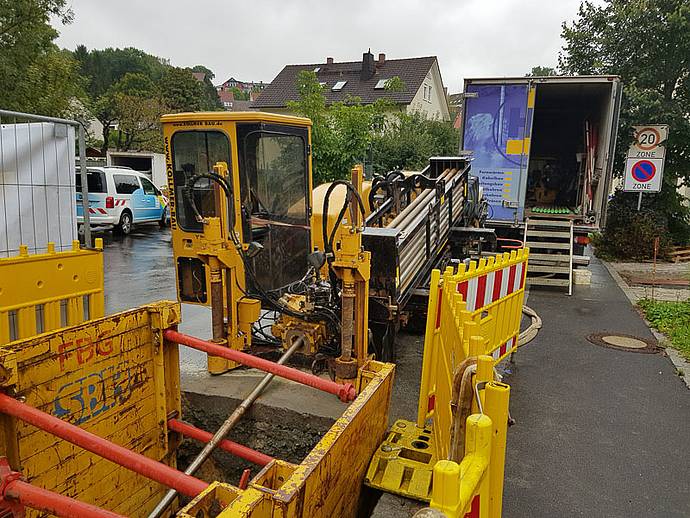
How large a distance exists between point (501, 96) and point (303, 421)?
8.44 metres

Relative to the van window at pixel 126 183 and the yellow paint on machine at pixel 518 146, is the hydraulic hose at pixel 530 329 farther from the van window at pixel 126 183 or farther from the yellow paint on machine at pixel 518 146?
the van window at pixel 126 183

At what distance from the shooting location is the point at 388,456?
312 centimetres

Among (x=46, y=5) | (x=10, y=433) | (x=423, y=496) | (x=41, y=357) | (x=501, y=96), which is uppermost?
(x=46, y=5)

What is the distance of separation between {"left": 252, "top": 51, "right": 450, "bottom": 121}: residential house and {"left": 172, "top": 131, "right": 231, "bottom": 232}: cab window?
29322mm

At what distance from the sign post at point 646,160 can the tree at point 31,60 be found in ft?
51.9

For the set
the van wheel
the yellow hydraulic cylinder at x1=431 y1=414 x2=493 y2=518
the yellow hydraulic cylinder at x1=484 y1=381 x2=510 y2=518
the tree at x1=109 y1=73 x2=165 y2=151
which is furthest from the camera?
the tree at x1=109 y1=73 x2=165 y2=151

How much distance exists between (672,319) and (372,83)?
31.2 m

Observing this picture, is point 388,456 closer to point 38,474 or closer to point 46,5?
point 38,474

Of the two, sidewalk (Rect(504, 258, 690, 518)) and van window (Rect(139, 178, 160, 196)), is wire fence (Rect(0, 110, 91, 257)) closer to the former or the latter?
sidewalk (Rect(504, 258, 690, 518))

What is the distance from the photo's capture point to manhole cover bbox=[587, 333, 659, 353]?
646cm

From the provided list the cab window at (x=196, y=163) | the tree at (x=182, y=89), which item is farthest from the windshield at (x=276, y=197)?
the tree at (x=182, y=89)

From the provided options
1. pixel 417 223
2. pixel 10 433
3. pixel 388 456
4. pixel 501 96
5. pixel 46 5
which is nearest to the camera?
pixel 10 433

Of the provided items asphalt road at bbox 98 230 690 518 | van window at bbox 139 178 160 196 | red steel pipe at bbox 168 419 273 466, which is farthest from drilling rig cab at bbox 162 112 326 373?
van window at bbox 139 178 160 196

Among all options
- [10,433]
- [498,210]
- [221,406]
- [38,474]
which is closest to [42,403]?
[10,433]
